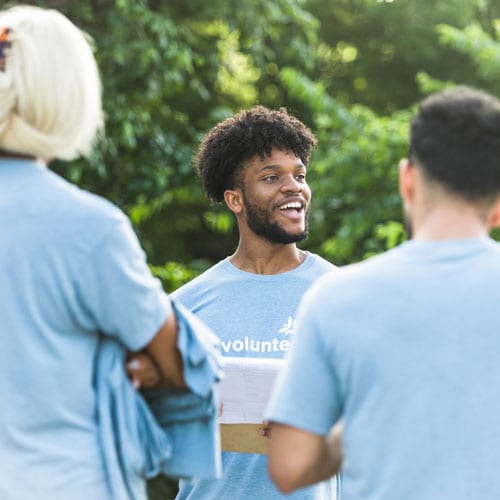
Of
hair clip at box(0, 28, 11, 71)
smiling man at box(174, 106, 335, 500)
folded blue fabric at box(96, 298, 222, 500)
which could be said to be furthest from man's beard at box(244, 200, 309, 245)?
hair clip at box(0, 28, 11, 71)

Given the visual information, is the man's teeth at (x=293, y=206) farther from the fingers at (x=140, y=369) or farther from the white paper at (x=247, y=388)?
the fingers at (x=140, y=369)

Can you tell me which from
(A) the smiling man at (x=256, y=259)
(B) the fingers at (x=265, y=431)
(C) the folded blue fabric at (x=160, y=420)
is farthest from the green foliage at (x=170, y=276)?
(C) the folded blue fabric at (x=160, y=420)

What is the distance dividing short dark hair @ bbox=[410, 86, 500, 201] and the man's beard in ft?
5.83

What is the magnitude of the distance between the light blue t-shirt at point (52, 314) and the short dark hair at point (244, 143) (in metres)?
1.98

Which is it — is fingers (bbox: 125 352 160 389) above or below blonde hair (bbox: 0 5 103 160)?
below

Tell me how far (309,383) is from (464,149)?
2.11ft

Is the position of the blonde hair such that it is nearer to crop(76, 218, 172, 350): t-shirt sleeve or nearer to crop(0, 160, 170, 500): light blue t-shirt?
crop(0, 160, 170, 500): light blue t-shirt

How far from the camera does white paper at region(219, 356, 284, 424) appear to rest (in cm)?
337

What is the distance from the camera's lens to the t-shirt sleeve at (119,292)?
2.46m

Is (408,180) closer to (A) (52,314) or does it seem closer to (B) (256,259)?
(A) (52,314)

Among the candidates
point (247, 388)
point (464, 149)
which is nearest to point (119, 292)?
point (464, 149)

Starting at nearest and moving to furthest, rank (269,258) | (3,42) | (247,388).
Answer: (3,42)
(247,388)
(269,258)

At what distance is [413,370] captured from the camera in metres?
2.29

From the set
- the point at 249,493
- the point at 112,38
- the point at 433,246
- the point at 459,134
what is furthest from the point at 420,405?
the point at 112,38
